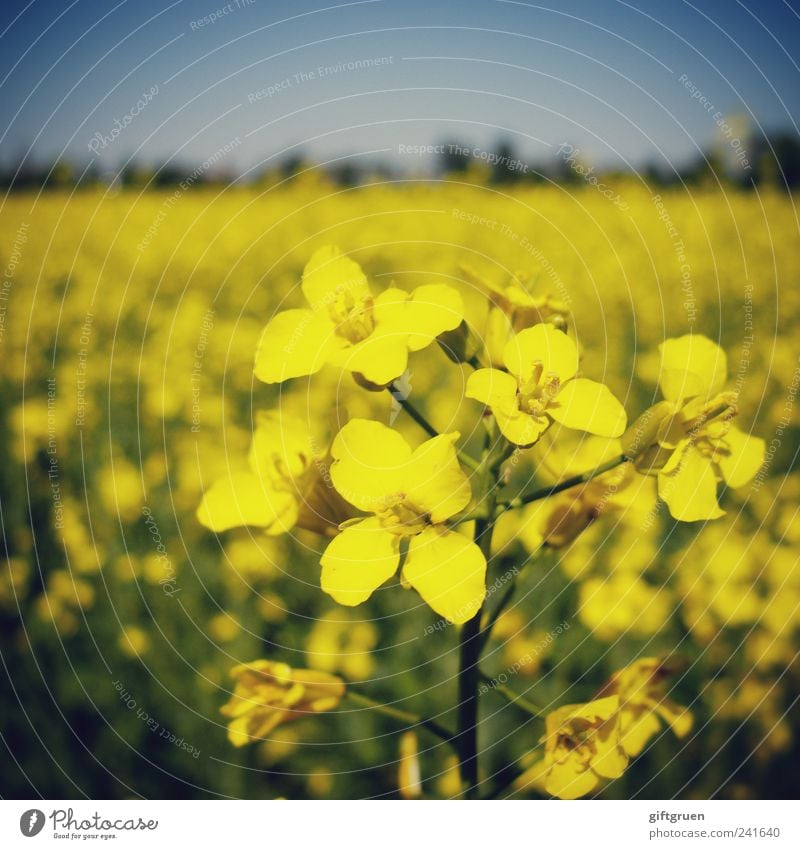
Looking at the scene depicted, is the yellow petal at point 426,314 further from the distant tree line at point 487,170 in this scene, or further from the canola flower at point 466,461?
the distant tree line at point 487,170

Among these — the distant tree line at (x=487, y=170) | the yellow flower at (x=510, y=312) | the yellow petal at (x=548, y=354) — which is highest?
the distant tree line at (x=487, y=170)

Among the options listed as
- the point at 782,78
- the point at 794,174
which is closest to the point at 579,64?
the point at 782,78

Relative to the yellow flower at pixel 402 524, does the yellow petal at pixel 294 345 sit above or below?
above

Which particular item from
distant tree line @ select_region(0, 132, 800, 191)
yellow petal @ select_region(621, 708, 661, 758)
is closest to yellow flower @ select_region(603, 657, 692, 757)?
yellow petal @ select_region(621, 708, 661, 758)

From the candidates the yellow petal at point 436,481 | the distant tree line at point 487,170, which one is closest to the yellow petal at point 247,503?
the yellow petal at point 436,481

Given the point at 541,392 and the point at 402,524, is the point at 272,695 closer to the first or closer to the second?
→ the point at 402,524
